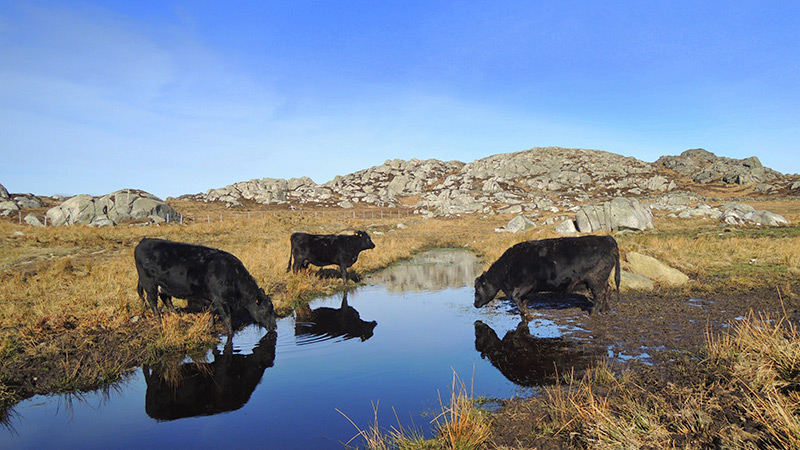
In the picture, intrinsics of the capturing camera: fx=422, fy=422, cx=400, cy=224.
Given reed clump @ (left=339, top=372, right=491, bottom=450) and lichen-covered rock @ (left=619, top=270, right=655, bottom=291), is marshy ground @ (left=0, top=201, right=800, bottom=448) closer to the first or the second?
reed clump @ (left=339, top=372, right=491, bottom=450)

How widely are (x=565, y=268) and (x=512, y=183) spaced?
400ft

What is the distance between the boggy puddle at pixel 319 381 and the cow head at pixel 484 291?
0.39m

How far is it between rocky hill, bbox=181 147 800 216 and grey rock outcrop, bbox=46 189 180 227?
3764 cm

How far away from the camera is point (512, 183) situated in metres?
128

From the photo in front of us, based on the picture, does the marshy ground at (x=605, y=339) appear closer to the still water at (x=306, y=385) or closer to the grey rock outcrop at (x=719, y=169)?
the still water at (x=306, y=385)

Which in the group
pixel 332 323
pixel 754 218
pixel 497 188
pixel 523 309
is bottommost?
pixel 332 323

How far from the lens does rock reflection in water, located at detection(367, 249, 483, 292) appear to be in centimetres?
1683

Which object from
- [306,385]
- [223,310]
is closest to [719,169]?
[223,310]

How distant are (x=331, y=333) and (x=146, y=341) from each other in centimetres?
396

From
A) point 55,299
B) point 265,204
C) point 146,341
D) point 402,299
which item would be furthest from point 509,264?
point 265,204

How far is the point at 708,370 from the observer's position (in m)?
6.09

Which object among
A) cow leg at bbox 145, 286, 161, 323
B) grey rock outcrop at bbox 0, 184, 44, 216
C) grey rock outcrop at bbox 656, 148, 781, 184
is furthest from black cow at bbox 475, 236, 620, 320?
grey rock outcrop at bbox 656, 148, 781, 184

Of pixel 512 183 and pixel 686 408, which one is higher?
pixel 512 183

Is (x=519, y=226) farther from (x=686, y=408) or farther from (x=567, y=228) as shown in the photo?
(x=686, y=408)
